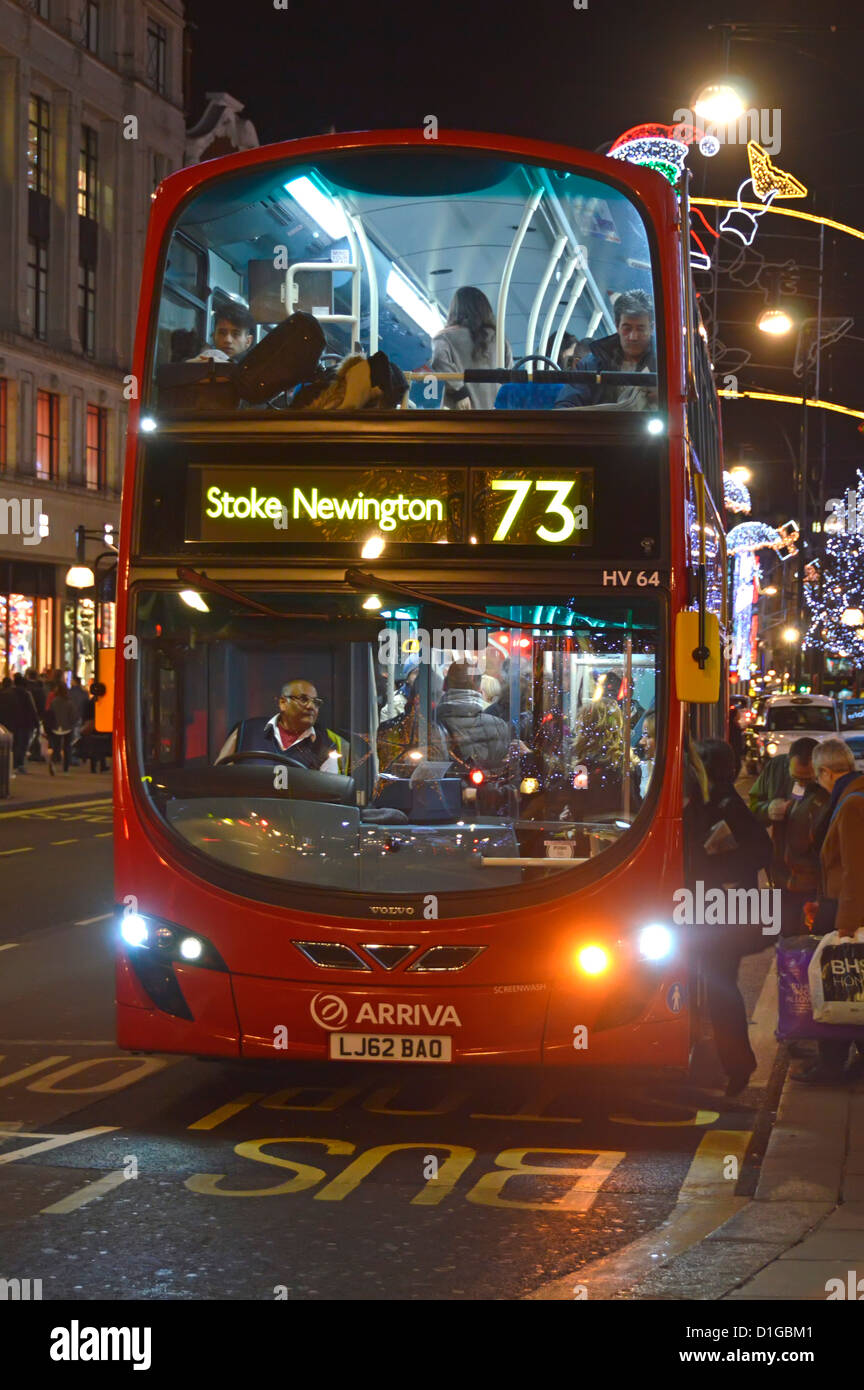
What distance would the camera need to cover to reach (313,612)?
7871 mm

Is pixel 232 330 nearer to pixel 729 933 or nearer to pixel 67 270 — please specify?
pixel 729 933

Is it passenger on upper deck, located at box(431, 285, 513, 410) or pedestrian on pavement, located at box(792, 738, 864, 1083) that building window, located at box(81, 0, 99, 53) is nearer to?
passenger on upper deck, located at box(431, 285, 513, 410)

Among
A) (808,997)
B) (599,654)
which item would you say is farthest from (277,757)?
(808,997)

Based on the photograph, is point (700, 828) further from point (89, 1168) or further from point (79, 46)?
point (79, 46)

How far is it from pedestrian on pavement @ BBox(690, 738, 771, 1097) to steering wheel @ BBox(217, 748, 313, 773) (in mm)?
1848

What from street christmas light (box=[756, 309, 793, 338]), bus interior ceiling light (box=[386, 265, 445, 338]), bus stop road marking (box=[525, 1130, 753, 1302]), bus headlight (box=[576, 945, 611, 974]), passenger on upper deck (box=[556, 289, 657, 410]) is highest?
street christmas light (box=[756, 309, 793, 338])

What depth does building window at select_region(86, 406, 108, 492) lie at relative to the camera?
49.2 meters

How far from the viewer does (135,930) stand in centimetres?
775

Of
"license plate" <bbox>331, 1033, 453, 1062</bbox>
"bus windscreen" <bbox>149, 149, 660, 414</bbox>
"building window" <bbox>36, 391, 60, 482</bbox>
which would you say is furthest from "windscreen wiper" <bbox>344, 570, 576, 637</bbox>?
"building window" <bbox>36, 391, 60, 482</bbox>

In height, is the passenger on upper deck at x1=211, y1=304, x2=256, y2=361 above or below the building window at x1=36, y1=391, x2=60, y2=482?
below

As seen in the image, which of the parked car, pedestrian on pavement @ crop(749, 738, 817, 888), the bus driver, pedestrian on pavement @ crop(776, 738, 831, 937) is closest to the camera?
the bus driver

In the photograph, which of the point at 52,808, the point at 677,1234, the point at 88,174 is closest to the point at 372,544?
the point at 677,1234

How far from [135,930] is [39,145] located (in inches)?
1684
